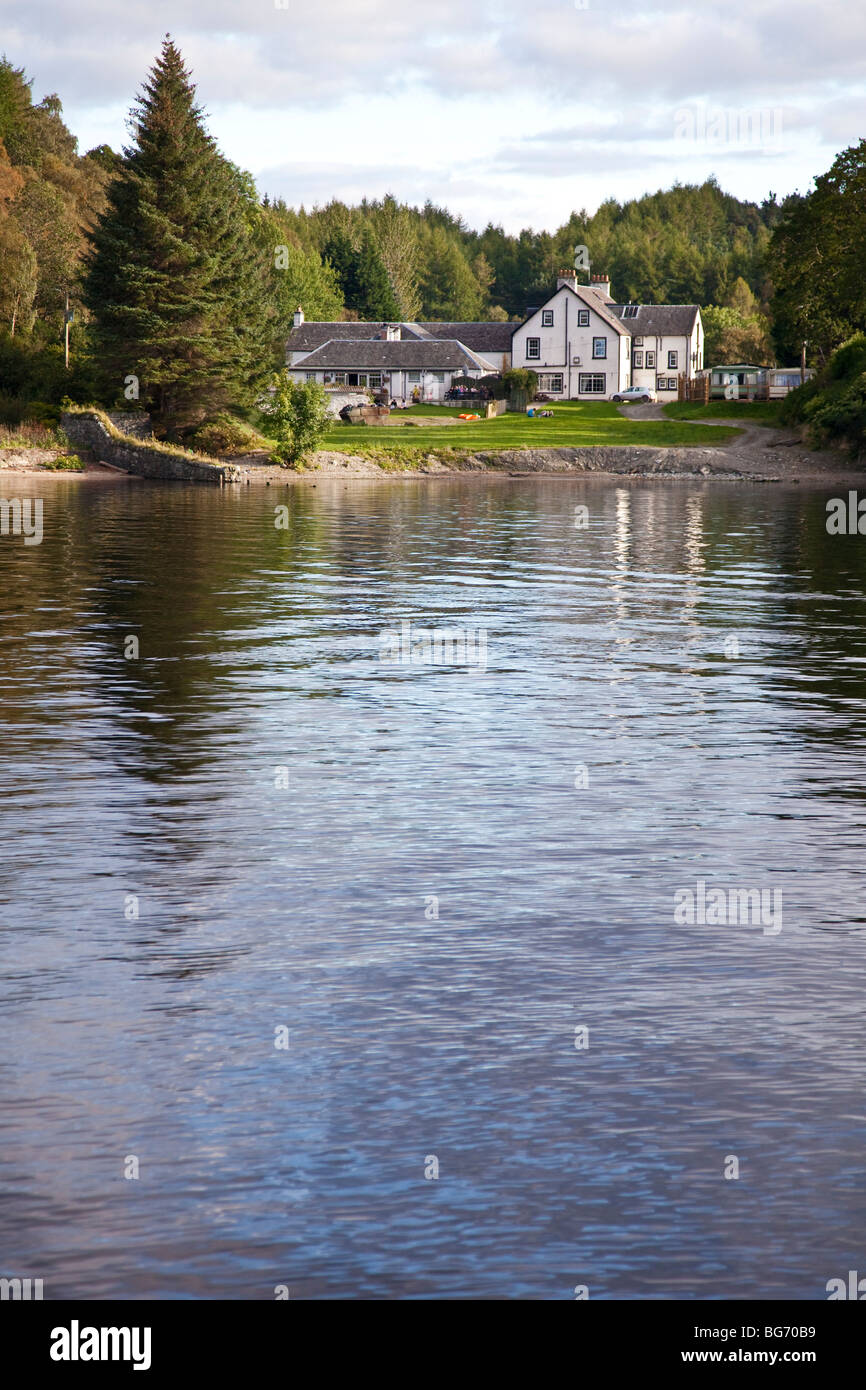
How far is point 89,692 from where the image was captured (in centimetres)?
1967

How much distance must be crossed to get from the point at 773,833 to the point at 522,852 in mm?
2424

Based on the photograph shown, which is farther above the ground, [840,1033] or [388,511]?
[388,511]

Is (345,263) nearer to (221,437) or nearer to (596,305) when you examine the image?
(596,305)

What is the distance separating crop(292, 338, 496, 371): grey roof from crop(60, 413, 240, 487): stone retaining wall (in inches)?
1933

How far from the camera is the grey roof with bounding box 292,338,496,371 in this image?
12862 centimetres

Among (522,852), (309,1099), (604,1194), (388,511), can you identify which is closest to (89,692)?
(522,852)

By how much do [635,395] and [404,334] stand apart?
104ft

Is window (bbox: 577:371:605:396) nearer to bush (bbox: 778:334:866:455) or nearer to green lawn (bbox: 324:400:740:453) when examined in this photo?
green lawn (bbox: 324:400:740:453)

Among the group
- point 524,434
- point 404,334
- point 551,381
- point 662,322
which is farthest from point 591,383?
point 524,434

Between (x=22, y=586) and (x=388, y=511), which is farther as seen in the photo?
(x=388, y=511)

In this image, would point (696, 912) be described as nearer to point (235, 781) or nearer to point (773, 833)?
point (773, 833)

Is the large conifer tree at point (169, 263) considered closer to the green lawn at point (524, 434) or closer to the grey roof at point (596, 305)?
the green lawn at point (524, 434)

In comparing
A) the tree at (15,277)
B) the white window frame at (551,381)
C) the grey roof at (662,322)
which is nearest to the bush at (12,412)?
the tree at (15,277)
